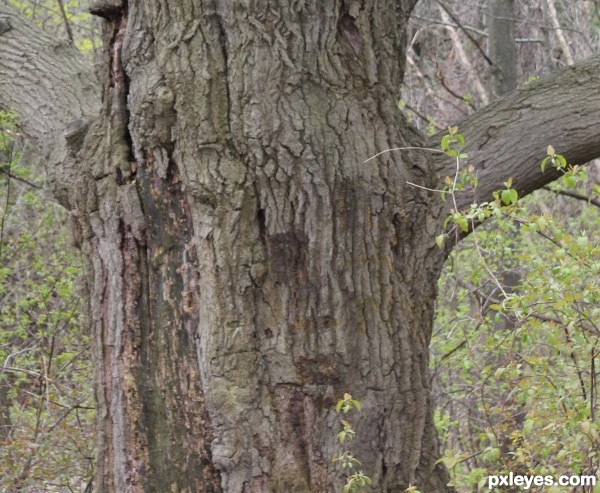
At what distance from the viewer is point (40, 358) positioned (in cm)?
634

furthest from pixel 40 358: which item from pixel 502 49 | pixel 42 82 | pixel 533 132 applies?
pixel 502 49

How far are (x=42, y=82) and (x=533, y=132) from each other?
2.51 meters

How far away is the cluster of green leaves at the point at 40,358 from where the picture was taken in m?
5.45

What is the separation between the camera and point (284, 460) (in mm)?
3102

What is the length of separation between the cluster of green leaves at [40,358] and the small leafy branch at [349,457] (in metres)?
2.52

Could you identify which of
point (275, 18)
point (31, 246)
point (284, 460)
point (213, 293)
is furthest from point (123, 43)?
point (31, 246)

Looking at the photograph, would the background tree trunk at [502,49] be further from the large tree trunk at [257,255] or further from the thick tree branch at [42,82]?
the large tree trunk at [257,255]

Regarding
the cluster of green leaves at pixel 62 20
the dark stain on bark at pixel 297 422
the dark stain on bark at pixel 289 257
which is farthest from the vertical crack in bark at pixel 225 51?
the cluster of green leaves at pixel 62 20

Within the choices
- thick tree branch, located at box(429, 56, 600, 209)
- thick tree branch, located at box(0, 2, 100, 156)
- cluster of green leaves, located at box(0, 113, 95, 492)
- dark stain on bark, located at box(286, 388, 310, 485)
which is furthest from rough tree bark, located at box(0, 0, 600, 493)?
cluster of green leaves, located at box(0, 113, 95, 492)

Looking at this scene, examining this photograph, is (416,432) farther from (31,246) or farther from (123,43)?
(31,246)
